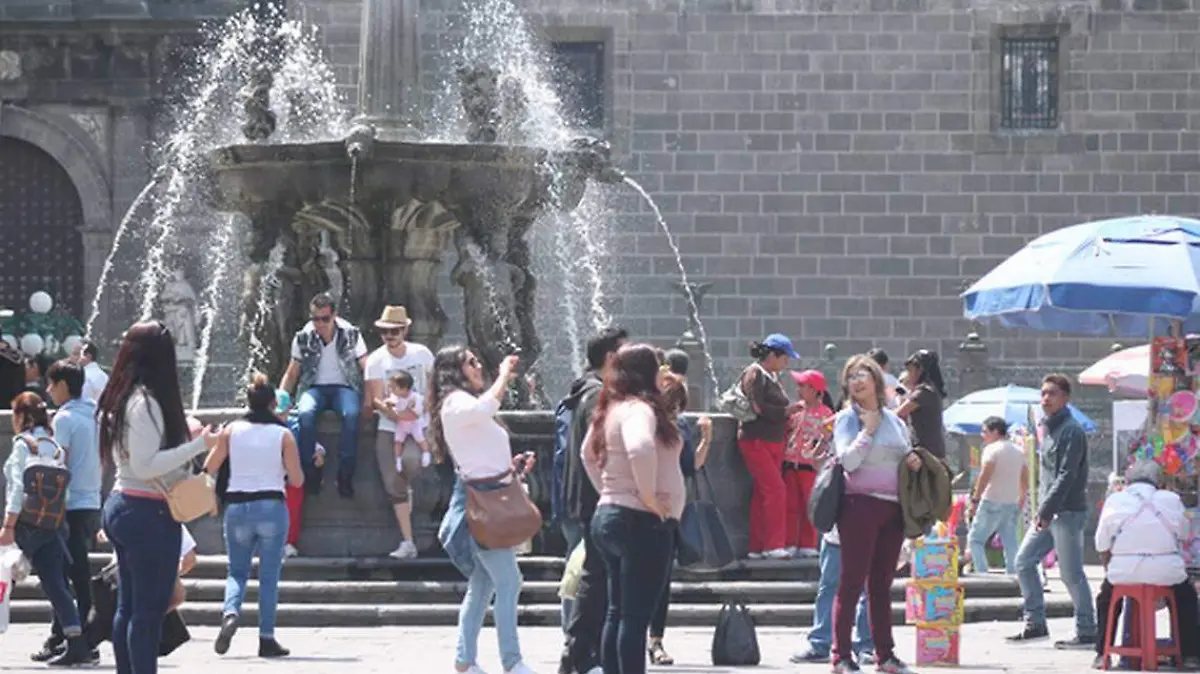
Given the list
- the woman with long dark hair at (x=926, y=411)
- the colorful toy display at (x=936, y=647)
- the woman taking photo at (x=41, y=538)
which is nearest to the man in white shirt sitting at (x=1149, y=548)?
the colorful toy display at (x=936, y=647)

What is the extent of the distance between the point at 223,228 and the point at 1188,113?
11.0m

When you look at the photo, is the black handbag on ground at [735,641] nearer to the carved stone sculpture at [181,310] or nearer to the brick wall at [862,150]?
the brick wall at [862,150]

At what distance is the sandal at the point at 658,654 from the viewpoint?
14961 mm

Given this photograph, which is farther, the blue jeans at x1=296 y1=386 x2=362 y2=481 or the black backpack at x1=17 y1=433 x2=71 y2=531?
the blue jeans at x1=296 y1=386 x2=362 y2=481

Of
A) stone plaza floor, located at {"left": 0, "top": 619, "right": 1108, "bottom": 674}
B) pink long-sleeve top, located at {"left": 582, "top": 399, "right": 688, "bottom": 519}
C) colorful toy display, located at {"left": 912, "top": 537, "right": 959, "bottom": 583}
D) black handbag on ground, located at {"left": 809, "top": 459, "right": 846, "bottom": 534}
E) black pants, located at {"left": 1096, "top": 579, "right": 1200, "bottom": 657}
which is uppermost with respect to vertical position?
pink long-sleeve top, located at {"left": 582, "top": 399, "right": 688, "bottom": 519}

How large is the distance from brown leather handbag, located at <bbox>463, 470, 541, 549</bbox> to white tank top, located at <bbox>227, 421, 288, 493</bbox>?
2.00 metres

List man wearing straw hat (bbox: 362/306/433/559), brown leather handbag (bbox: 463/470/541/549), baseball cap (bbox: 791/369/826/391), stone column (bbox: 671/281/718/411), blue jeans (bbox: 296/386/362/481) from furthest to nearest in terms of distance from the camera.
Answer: stone column (bbox: 671/281/718/411)
baseball cap (bbox: 791/369/826/391)
blue jeans (bbox: 296/386/362/481)
man wearing straw hat (bbox: 362/306/433/559)
brown leather handbag (bbox: 463/470/541/549)

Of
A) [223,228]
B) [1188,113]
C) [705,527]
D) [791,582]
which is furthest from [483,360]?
[1188,113]

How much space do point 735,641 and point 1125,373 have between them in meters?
10.7

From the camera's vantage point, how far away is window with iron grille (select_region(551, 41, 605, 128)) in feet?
110

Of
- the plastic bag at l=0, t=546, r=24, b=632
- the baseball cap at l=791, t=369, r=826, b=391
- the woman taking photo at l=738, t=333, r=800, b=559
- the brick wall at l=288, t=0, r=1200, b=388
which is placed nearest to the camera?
the plastic bag at l=0, t=546, r=24, b=632

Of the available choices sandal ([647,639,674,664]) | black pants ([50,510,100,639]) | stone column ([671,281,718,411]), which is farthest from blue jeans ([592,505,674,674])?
stone column ([671,281,718,411])

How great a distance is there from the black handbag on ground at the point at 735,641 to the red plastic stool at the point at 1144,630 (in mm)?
1831

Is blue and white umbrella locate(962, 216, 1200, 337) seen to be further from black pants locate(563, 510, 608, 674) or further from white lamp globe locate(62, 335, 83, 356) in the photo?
Answer: white lamp globe locate(62, 335, 83, 356)
